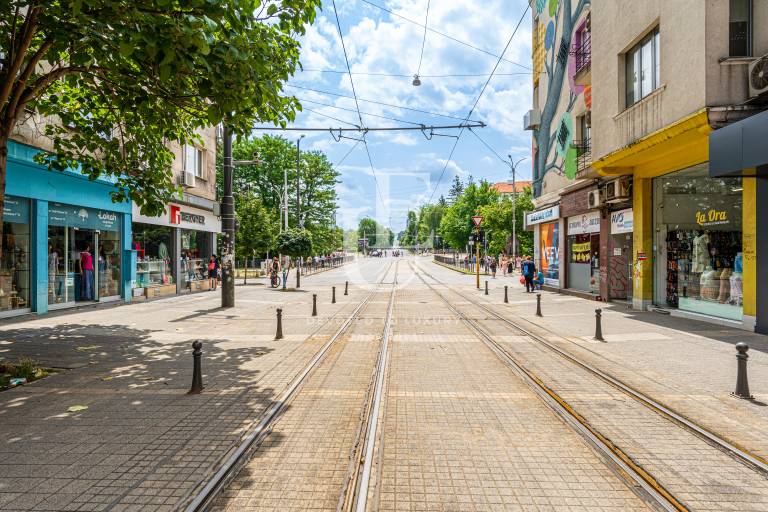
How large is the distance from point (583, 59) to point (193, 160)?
18293 millimetres

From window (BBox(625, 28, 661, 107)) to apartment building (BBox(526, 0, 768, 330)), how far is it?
0.18ft

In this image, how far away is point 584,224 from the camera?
20547 mm

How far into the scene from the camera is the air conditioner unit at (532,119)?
86.5ft

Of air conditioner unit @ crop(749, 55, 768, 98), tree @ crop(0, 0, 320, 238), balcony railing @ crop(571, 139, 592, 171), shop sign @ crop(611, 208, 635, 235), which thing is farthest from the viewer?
balcony railing @ crop(571, 139, 592, 171)

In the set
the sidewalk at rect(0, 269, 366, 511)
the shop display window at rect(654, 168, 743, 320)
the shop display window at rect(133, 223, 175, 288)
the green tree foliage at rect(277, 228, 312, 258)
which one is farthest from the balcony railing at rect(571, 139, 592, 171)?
the shop display window at rect(133, 223, 175, 288)

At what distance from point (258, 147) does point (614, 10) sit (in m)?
43.9

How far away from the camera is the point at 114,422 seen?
5.25 meters

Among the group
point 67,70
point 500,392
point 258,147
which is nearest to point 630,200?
point 500,392

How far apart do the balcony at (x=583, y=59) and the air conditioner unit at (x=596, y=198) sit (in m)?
4.46

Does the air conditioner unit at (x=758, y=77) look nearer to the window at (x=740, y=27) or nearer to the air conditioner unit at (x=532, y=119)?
the window at (x=740, y=27)

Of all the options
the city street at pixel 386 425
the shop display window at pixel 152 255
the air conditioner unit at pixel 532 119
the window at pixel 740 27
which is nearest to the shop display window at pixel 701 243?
the city street at pixel 386 425

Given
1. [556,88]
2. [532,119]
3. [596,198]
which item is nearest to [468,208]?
[532,119]

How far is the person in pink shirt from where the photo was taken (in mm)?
15492

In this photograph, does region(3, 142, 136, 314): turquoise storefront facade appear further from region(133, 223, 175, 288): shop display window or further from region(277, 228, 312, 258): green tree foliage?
region(277, 228, 312, 258): green tree foliage
